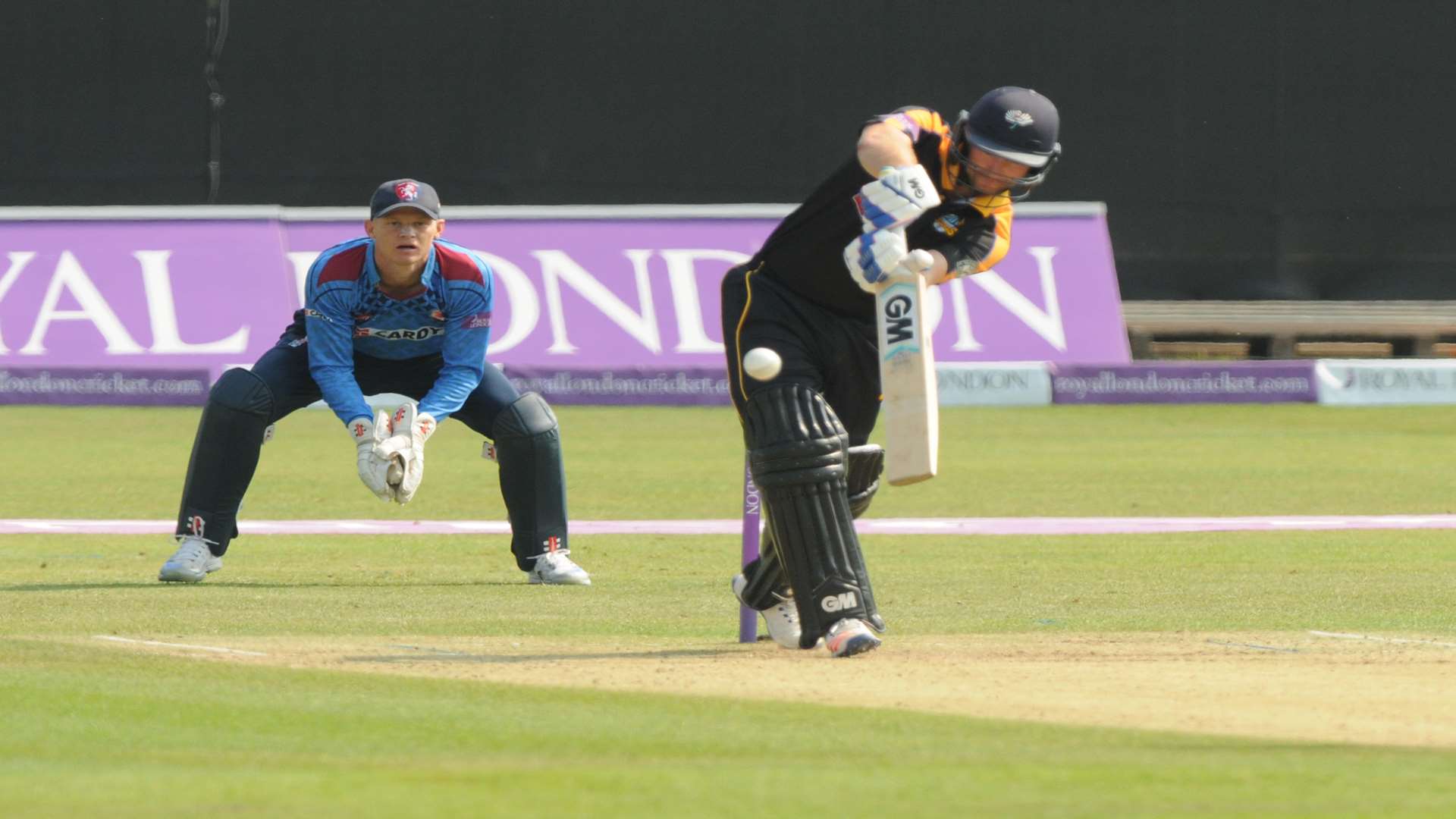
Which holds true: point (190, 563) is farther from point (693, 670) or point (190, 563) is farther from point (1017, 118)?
point (1017, 118)

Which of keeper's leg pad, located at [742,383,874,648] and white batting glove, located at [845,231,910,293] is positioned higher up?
white batting glove, located at [845,231,910,293]

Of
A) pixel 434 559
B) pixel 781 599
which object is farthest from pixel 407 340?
pixel 781 599

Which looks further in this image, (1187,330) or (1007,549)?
(1187,330)

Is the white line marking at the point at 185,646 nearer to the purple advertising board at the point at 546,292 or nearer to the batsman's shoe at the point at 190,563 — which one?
the batsman's shoe at the point at 190,563

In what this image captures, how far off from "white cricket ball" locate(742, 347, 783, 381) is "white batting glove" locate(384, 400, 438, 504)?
1839 millimetres

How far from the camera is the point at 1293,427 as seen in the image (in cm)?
1750

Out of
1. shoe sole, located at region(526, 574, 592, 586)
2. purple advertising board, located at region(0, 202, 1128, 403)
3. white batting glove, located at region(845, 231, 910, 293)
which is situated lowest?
purple advertising board, located at region(0, 202, 1128, 403)

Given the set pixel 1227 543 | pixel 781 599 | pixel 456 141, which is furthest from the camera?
pixel 456 141

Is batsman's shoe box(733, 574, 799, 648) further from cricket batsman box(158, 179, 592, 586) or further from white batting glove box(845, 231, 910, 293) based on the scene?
cricket batsman box(158, 179, 592, 586)

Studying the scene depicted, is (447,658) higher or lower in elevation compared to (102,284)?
higher

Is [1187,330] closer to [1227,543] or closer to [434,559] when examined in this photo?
[1227,543]

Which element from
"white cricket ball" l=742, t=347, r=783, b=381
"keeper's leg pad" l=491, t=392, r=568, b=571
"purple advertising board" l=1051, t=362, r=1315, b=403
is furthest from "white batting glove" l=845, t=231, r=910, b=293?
"purple advertising board" l=1051, t=362, r=1315, b=403

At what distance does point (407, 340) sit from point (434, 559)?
5.07 ft

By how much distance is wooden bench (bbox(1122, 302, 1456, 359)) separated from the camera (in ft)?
68.3
